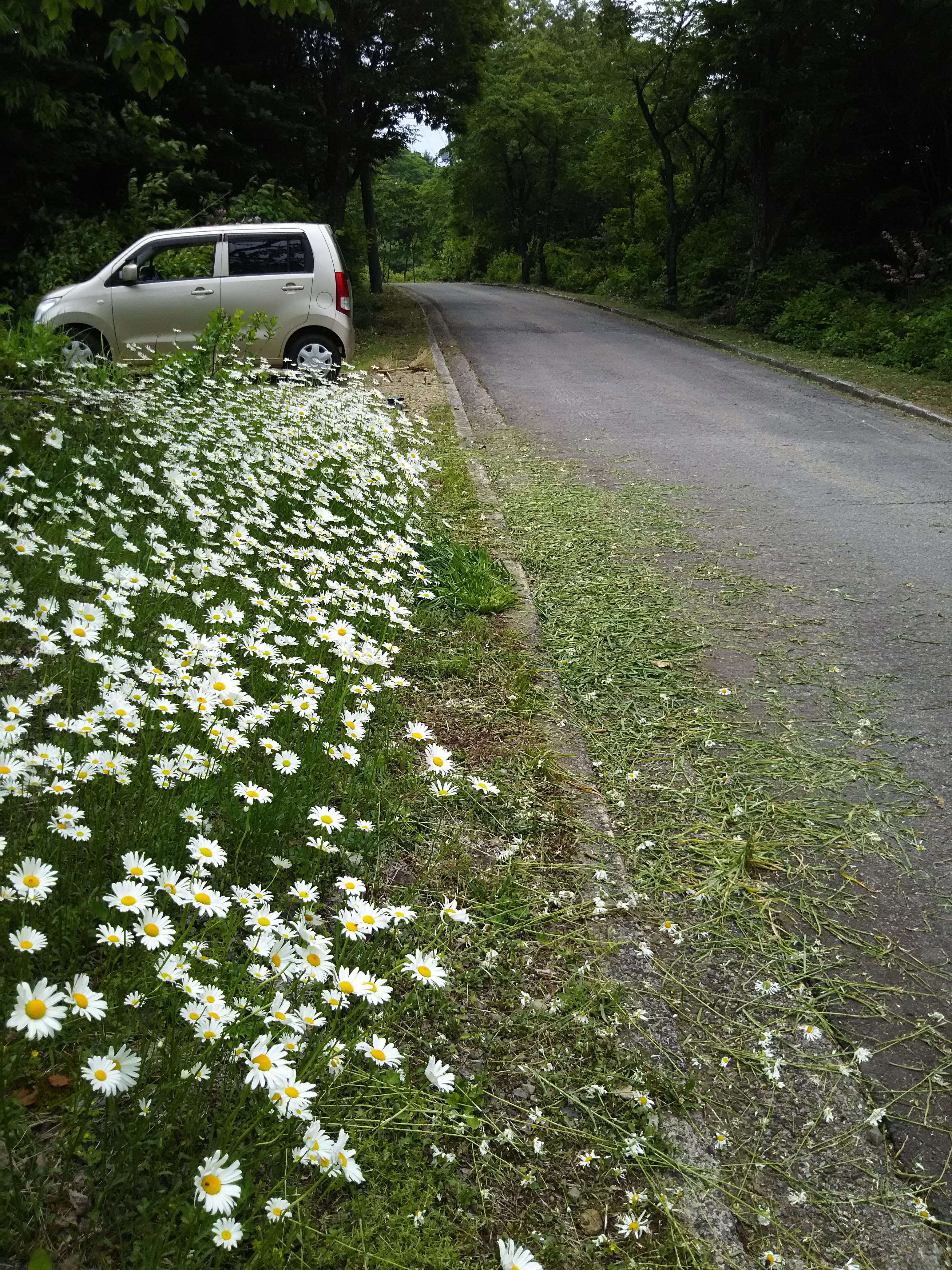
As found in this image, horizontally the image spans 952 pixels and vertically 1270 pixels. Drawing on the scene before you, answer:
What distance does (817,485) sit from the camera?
7.00m

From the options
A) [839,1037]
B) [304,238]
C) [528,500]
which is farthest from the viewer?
[304,238]

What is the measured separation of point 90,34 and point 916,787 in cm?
1603

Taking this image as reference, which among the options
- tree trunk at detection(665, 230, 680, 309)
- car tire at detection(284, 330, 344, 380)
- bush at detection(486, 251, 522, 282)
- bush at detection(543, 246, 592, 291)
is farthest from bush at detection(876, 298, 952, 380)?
bush at detection(486, 251, 522, 282)

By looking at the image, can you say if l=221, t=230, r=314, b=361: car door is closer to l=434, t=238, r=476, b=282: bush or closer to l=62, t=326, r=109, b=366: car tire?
l=62, t=326, r=109, b=366: car tire

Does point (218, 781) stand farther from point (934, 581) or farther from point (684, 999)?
point (934, 581)

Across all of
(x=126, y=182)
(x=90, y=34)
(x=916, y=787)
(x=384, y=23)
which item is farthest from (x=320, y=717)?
(x=384, y=23)

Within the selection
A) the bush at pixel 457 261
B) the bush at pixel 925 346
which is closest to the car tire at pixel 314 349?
the bush at pixel 925 346

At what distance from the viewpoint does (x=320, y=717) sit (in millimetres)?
2682

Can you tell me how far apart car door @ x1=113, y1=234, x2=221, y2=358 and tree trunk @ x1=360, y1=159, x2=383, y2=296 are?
1538 cm

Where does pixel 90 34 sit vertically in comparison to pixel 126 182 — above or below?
above

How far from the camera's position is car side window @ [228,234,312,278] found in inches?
395

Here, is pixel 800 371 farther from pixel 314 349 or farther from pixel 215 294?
pixel 215 294

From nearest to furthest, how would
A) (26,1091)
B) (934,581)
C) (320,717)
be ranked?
(26,1091) → (320,717) → (934,581)

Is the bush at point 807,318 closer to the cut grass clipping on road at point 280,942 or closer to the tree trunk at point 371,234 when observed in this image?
the tree trunk at point 371,234
